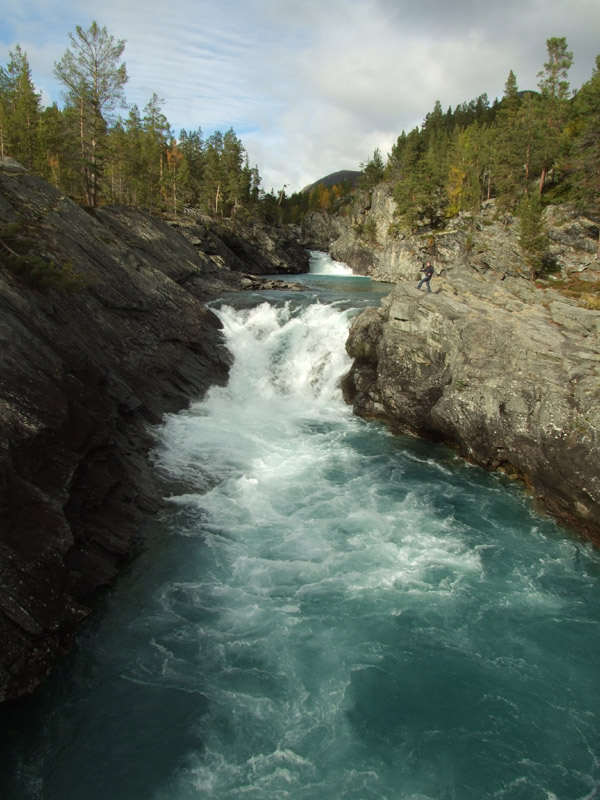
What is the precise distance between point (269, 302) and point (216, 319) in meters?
5.48

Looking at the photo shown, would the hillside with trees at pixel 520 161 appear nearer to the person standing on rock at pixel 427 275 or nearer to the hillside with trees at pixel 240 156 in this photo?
the hillside with trees at pixel 240 156

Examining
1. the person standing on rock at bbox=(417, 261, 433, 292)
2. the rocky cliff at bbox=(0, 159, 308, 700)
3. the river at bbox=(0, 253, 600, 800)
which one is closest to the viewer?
the river at bbox=(0, 253, 600, 800)

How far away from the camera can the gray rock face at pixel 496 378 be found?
623 inches

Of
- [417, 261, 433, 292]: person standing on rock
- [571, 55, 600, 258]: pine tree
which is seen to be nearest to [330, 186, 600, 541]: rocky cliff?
[417, 261, 433, 292]: person standing on rock

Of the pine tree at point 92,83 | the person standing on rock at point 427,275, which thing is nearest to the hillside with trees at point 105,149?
the pine tree at point 92,83

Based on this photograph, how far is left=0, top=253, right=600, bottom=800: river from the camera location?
8.37 metres

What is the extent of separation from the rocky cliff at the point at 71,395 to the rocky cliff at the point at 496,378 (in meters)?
10.3

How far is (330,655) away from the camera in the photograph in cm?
1080

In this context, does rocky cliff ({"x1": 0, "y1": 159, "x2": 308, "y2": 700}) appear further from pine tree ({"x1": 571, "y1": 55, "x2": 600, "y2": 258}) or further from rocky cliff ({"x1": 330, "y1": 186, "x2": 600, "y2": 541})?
pine tree ({"x1": 571, "y1": 55, "x2": 600, "y2": 258})

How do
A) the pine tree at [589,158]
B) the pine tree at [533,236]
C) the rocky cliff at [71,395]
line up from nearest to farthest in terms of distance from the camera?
the rocky cliff at [71,395], the pine tree at [589,158], the pine tree at [533,236]

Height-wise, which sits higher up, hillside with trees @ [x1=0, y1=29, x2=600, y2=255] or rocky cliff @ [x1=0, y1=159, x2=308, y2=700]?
hillside with trees @ [x1=0, y1=29, x2=600, y2=255]

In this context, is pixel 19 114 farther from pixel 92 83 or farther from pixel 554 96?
pixel 554 96

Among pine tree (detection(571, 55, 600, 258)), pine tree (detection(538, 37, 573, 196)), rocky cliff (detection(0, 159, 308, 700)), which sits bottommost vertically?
rocky cliff (detection(0, 159, 308, 700))

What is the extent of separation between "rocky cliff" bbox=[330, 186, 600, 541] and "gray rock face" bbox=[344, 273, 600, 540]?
43mm
